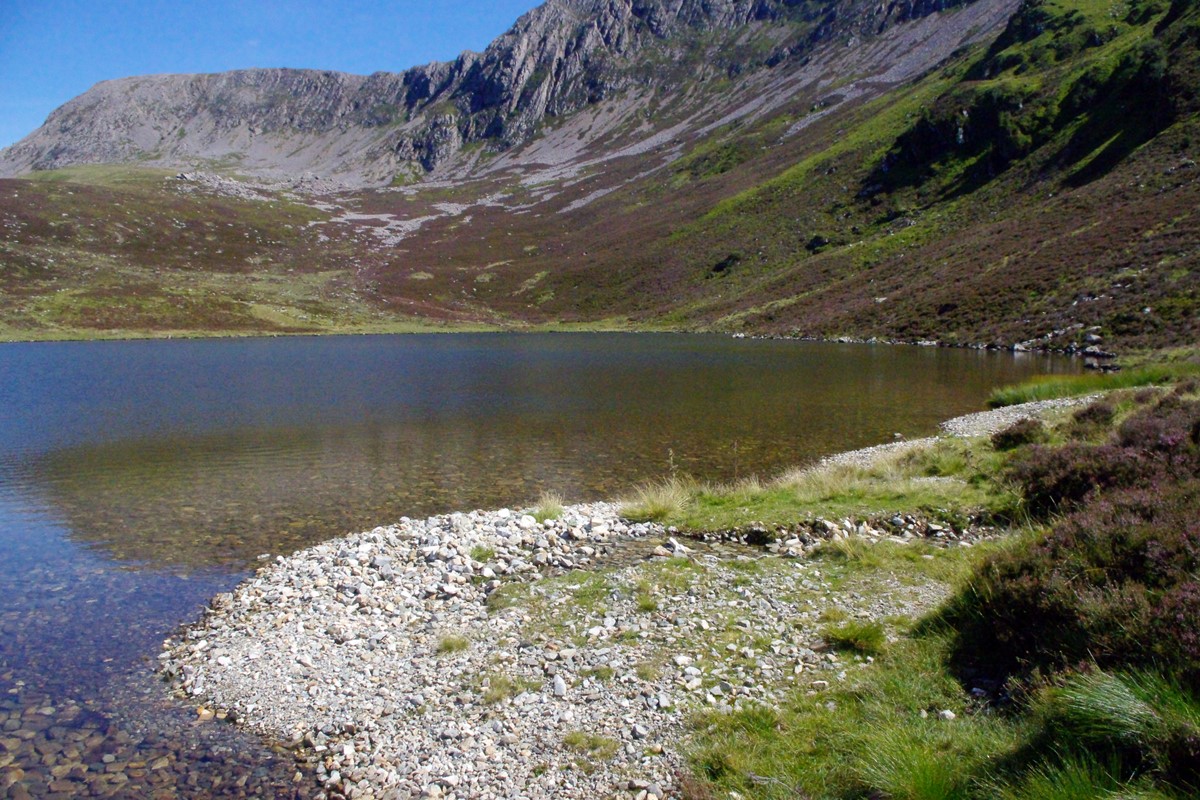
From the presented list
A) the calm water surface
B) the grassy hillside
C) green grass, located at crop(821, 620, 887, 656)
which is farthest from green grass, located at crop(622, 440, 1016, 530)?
the grassy hillside

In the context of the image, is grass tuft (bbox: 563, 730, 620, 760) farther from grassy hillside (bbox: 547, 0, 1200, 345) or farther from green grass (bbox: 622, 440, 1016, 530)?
grassy hillside (bbox: 547, 0, 1200, 345)

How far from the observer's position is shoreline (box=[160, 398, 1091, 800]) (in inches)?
284

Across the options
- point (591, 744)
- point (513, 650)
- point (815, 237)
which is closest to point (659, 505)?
point (513, 650)

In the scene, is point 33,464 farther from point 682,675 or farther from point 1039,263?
point 1039,263

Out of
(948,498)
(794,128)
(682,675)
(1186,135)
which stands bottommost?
(948,498)

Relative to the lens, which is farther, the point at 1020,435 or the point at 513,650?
the point at 1020,435

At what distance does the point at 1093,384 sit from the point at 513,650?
3049cm

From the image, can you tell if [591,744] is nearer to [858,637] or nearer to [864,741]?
[864,741]

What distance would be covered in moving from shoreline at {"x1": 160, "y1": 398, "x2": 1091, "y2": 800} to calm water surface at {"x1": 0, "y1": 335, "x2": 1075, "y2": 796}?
94cm

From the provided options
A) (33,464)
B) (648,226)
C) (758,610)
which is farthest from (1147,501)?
(648,226)

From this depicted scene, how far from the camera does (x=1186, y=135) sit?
71938 mm

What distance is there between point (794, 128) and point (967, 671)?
197 metres

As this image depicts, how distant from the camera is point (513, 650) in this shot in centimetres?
938

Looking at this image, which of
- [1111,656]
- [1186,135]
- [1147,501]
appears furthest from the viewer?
[1186,135]
